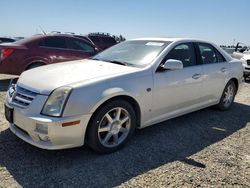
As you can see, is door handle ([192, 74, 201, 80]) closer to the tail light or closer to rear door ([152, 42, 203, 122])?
rear door ([152, 42, 203, 122])

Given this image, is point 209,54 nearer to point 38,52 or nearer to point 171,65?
point 171,65

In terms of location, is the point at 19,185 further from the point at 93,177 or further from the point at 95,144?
the point at 95,144

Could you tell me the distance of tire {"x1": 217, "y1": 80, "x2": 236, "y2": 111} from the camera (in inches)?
231

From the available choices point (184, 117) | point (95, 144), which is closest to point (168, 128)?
point (184, 117)

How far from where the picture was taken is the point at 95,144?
351 centimetres

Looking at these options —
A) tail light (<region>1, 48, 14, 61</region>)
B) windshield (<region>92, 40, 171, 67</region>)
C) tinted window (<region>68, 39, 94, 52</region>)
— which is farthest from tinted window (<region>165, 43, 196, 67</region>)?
tail light (<region>1, 48, 14, 61</region>)

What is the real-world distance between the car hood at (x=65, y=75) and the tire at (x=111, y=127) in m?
0.43

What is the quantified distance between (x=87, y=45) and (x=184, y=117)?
4.73 meters

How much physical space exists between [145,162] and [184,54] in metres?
2.15

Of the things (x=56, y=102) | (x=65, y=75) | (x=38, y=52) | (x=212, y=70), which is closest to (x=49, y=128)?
(x=56, y=102)

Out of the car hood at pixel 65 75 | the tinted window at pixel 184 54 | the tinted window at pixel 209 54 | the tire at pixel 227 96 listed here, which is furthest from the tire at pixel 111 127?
the tire at pixel 227 96

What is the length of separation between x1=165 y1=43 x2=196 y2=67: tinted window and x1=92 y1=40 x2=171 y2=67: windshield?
0.18m

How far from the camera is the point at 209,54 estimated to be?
539 centimetres

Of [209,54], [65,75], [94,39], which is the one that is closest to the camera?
[65,75]
